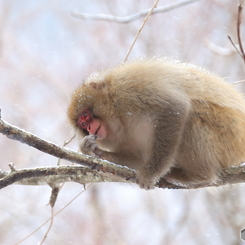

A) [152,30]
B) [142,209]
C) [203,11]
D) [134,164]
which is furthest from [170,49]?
[134,164]

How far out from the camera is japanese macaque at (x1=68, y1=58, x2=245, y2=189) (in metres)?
3.21

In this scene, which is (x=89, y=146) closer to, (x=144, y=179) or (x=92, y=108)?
(x=92, y=108)

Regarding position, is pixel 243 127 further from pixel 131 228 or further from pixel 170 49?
pixel 131 228

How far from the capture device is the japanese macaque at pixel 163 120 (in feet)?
10.5

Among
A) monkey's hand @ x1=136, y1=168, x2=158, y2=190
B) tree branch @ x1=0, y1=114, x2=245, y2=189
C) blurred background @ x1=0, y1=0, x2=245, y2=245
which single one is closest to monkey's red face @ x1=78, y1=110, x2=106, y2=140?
tree branch @ x1=0, y1=114, x2=245, y2=189

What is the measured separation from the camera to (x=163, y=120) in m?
3.22

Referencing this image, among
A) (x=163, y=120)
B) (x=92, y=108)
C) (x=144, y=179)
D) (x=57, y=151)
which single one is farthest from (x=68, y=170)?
(x=92, y=108)

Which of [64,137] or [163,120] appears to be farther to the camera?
[64,137]

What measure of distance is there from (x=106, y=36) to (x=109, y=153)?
657 cm

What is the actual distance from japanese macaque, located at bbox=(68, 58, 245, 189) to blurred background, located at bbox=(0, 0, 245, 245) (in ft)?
13.5

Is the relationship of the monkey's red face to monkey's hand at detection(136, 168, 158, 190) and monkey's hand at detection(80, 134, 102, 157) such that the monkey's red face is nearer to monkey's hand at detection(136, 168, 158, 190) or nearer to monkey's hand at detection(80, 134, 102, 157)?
monkey's hand at detection(80, 134, 102, 157)

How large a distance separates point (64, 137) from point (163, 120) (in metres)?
4.63

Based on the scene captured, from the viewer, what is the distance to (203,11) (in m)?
9.37

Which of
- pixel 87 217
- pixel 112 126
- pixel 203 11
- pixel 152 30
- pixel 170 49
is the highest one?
pixel 203 11
